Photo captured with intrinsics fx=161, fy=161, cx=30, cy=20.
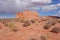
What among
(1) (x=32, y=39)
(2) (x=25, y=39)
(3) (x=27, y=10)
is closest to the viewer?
(1) (x=32, y=39)

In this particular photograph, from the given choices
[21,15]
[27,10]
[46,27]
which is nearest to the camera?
[46,27]

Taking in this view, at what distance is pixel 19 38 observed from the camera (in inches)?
617

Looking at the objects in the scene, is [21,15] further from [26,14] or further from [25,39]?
[25,39]

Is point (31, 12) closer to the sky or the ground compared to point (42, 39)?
closer to the ground

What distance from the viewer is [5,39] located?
50.4 ft

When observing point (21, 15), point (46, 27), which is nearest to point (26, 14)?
point (21, 15)

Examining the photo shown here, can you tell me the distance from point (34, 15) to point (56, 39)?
48.3 metres

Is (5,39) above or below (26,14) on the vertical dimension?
above

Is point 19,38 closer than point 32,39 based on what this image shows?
No

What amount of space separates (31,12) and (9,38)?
50034 mm

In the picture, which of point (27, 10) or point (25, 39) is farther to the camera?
point (27, 10)

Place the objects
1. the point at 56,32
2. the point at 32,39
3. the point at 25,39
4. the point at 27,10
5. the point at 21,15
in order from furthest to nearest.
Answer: the point at 27,10, the point at 21,15, the point at 56,32, the point at 25,39, the point at 32,39

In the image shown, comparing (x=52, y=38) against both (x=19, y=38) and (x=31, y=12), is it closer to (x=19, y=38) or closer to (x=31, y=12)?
(x=19, y=38)

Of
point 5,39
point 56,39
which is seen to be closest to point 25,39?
point 5,39
